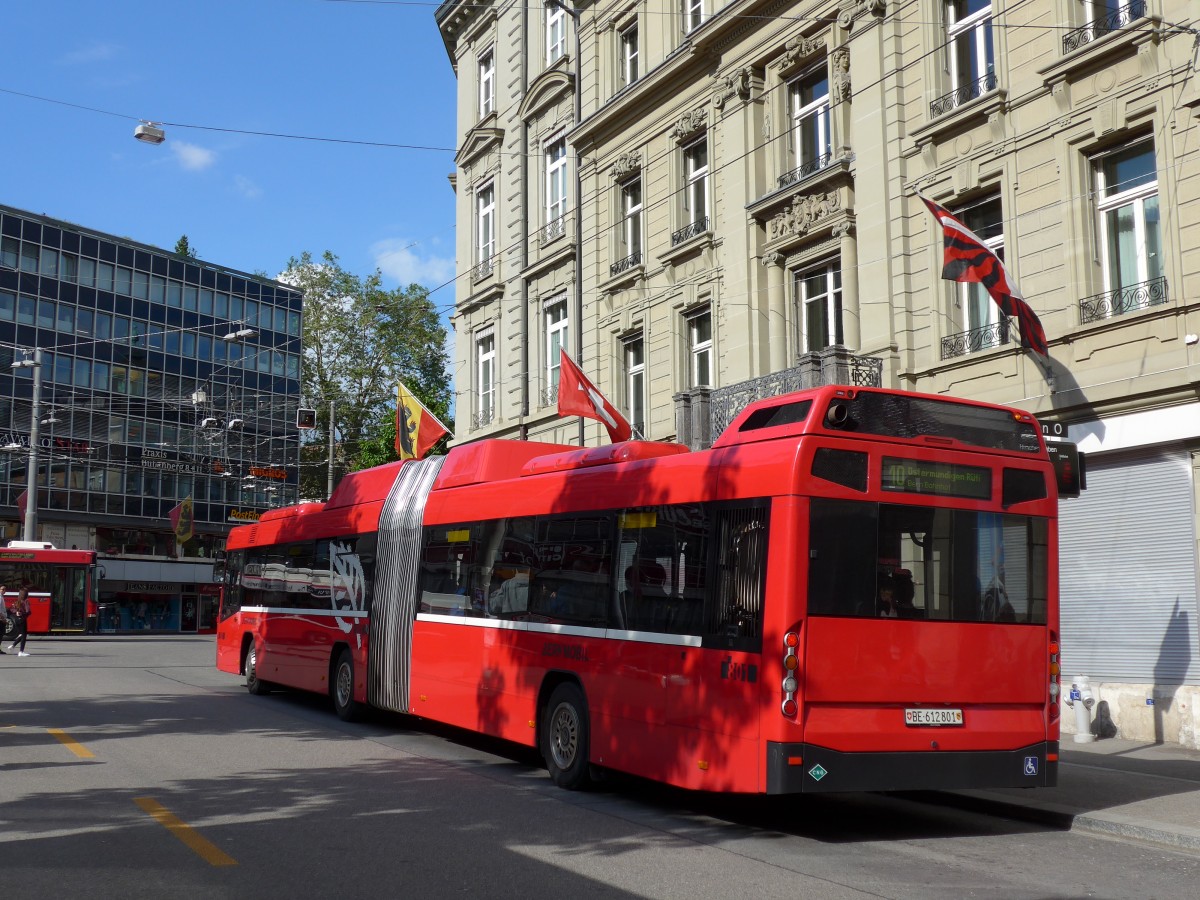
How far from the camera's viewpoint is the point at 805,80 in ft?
69.7

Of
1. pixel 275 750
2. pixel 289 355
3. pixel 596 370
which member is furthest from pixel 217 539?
pixel 275 750

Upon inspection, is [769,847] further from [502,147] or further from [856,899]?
[502,147]

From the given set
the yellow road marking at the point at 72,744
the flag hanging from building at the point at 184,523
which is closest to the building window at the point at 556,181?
the yellow road marking at the point at 72,744

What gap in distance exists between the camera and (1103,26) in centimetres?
1562

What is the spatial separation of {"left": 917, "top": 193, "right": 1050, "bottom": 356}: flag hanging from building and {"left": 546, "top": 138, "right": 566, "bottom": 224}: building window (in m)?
14.1

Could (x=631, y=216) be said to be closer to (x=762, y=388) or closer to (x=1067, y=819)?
(x=762, y=388)

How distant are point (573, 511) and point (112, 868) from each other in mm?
5157

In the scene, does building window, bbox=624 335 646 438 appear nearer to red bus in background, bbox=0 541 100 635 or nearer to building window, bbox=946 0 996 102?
building window, bbox=946 0 996 102

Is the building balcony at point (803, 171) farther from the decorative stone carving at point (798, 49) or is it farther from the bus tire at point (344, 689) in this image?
the bus tire at point (344, 689)

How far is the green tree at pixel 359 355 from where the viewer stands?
64.2m

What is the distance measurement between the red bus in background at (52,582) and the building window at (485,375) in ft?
60.9

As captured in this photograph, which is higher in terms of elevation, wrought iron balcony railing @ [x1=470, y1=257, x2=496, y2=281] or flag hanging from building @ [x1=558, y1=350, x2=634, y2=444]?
wrought iron balcony railing @ [x1=470, y1=257, x2=496, y2=281]

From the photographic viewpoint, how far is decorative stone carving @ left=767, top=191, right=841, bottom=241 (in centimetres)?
2012

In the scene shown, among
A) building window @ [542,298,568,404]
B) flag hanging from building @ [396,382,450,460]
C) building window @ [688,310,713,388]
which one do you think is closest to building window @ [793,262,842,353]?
building window @ [688,310,713,388]
